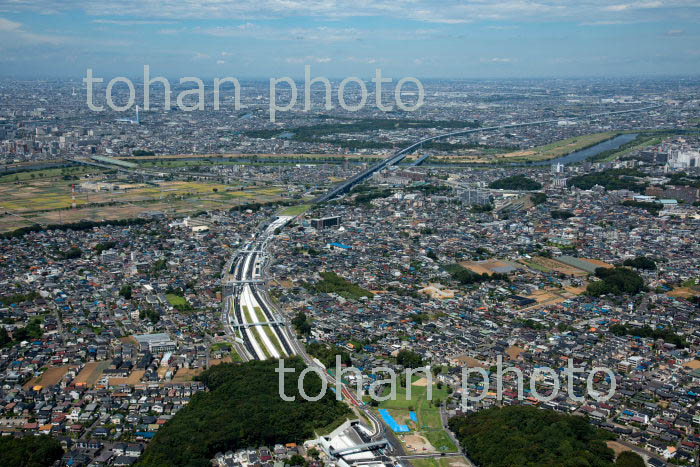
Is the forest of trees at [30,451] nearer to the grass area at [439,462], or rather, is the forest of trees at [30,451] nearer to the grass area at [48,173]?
the grass area at [439,462]

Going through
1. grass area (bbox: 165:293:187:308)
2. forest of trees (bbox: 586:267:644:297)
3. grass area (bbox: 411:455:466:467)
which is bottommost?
grass area (bbox: 411:455:466:467)

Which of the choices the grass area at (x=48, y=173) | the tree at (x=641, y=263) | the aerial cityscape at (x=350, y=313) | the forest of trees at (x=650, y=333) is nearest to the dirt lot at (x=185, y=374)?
the aerial cityscape at (x=350, y=313)

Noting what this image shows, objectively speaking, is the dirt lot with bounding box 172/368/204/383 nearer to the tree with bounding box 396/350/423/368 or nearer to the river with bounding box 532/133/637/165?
the tree with bounding box 396/350/423/368

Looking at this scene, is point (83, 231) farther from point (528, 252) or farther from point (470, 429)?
point (470, 429)

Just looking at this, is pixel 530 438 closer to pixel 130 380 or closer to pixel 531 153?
pixel 130 380

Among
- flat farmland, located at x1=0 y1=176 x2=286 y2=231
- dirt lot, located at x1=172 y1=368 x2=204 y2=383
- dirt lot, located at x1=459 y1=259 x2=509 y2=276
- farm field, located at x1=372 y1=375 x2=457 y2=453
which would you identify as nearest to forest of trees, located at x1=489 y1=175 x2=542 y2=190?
flat farmland, located at x1=0 y1=176 x2=286 y2=231

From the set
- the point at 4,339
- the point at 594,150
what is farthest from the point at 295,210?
the point at 594,150

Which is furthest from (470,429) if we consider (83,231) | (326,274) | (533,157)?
(533,157)
